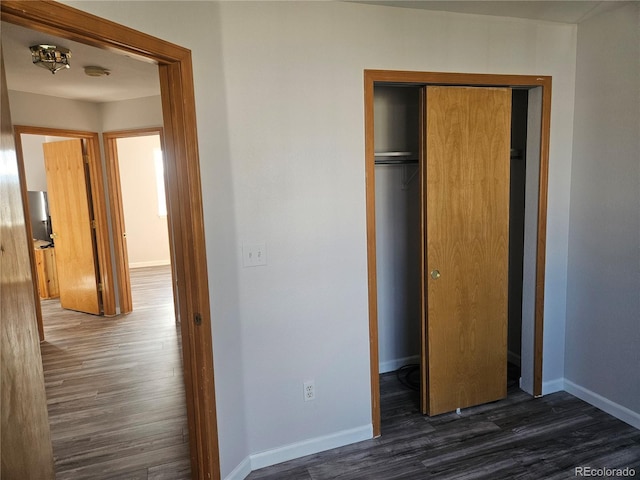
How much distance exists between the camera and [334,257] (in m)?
2.27

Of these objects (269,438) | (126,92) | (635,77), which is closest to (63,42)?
(126,92)

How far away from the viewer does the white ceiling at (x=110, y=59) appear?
7.32ft

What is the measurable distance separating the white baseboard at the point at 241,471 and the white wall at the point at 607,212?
7.47 ft

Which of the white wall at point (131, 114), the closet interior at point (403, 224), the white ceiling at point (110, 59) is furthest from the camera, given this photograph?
the white wall at point (131, 114)

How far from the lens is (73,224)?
503 centimetres

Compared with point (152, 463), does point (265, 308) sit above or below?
above

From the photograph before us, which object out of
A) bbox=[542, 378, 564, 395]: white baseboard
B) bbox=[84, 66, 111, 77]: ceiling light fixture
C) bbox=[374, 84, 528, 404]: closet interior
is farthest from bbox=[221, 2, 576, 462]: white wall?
bbox=[84, 66, 111, 77]: ceiling light fixture

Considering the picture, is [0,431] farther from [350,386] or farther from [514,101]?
[514,101]

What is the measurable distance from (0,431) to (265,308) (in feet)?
4.44

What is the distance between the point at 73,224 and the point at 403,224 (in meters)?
4.16

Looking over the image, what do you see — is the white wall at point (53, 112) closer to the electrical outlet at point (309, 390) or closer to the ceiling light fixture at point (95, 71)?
the ceiling light fixture at point (95, 71)

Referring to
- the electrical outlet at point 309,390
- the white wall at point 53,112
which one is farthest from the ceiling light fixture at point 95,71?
the electrical outlet at point 309,390

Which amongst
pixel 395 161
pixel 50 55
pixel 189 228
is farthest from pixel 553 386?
pixel 50 55

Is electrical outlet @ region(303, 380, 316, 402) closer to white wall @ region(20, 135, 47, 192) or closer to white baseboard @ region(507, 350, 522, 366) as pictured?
white baseboard @ region(507, 350, 522, 366)
